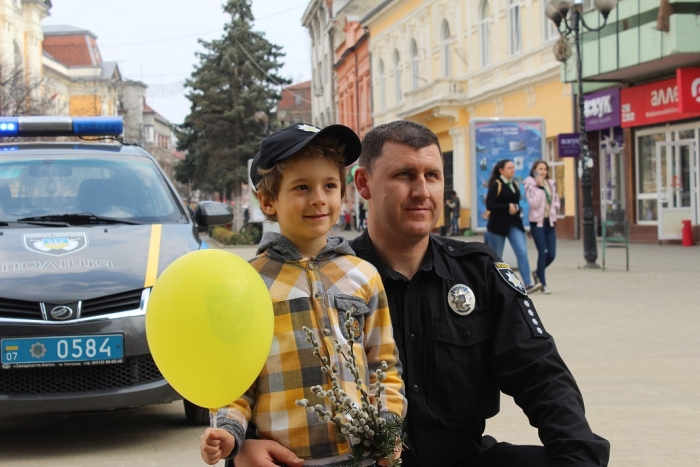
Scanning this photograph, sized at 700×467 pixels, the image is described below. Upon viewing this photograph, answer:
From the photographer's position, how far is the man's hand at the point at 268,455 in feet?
8.64

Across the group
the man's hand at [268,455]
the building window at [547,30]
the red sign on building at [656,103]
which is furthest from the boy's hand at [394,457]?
the building window at [547,30]

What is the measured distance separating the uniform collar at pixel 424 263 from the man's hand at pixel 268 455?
2.64 feet

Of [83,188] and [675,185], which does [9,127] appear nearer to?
[83,188]

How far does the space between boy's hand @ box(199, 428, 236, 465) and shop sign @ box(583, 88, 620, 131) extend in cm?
2618

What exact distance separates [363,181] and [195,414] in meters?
3.22

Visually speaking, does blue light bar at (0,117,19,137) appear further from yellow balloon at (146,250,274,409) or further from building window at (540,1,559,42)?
building window at (540,1,559,42)

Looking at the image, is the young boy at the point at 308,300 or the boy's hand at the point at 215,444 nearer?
the boy's hand at the point at 215,444

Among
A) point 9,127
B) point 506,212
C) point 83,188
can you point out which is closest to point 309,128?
point 83,188

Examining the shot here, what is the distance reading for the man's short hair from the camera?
334cm

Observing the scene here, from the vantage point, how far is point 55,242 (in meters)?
6.12

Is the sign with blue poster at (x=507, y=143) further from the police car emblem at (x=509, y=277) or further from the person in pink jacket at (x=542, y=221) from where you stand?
the police car emblem at (x=509, y=277)

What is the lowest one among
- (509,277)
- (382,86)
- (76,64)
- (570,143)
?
(509,277)

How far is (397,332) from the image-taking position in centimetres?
321

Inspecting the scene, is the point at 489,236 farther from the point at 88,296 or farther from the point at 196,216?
the point at 88,296
